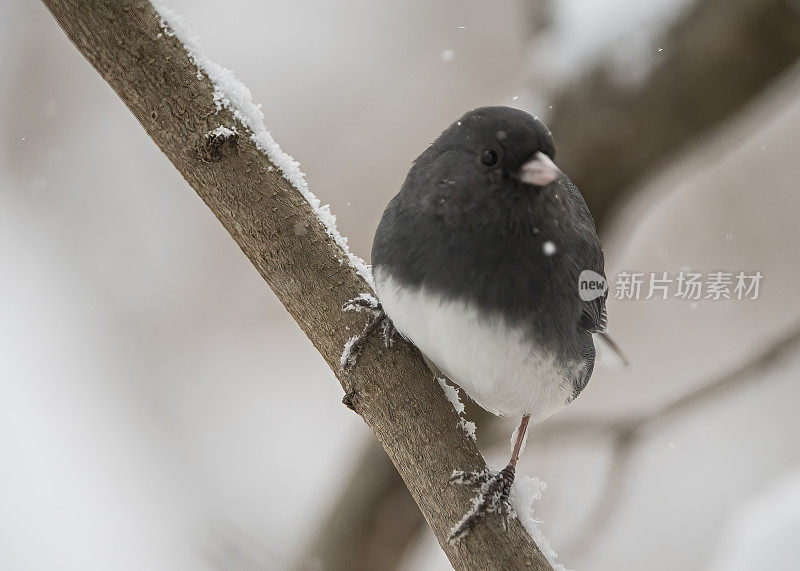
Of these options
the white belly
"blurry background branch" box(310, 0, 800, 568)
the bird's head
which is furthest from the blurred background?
the bird's head

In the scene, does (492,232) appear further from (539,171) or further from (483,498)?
(483,498)

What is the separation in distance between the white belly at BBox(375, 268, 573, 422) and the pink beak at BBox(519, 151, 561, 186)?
23 centimetres

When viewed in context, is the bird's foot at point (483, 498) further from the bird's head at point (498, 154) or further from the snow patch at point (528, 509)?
the bird's head at point (498, 154)

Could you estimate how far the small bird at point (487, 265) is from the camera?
118 centimetres

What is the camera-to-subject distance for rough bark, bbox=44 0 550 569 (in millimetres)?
1259

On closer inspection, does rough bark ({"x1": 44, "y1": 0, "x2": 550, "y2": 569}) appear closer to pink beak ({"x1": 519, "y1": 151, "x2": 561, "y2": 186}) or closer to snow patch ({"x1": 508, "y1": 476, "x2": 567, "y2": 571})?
snow patch ({"x1": 508, "y1": 476, "x2": 567, "y2": 571})

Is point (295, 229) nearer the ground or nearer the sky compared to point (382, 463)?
nearer the sky

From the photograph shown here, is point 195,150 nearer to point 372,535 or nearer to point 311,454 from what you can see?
point 372,535

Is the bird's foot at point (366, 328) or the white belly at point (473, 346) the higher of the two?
the bird's foot at point (366, 328)

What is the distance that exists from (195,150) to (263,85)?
1.48 meters

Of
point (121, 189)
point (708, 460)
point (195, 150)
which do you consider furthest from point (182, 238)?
point (708, 460)

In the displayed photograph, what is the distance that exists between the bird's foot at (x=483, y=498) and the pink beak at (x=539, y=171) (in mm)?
492

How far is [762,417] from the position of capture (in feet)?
9.16

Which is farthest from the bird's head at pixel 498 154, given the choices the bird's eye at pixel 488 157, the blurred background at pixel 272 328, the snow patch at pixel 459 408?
the blurred background at pixel 272 328
